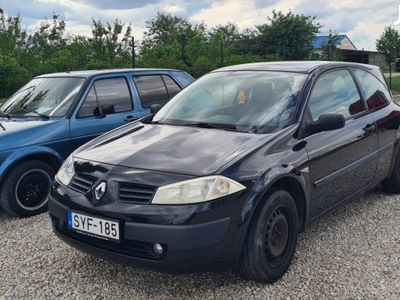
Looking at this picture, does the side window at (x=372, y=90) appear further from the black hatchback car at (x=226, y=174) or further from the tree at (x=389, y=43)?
the tree at (x=389, y=43)

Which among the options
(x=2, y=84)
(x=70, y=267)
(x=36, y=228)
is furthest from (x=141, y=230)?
(x=2, y=84)

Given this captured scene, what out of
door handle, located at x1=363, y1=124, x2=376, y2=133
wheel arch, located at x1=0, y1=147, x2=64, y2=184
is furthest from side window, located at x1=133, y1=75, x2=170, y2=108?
door handle, located at x1=363, y1=124, x2=376, y2=133

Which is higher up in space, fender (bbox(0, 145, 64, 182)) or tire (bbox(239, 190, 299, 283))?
fender (bbox(0, 145, 64, 182))

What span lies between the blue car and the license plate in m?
1.78

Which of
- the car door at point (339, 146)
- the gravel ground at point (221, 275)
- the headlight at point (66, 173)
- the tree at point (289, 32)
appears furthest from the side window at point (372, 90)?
the tree at point (289, 32)

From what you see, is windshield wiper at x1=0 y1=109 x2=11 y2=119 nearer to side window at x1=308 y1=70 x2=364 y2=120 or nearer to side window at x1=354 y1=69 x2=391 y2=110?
side window at x1=308 y1=70 x2=364 y2=120

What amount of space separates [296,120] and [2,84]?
31.4ft

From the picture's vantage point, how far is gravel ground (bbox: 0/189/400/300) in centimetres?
288

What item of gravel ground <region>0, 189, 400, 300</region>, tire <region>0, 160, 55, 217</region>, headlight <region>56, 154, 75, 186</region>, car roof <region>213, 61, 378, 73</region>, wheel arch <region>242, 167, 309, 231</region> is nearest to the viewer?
wheel arch <region>242, 167, 309, 231</region>

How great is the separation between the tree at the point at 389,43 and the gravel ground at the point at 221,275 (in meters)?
32.8

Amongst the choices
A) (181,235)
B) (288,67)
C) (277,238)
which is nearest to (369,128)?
(288,67)

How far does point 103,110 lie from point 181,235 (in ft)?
10.3

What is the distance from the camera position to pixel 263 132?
3230 mm

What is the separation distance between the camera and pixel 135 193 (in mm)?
2695
